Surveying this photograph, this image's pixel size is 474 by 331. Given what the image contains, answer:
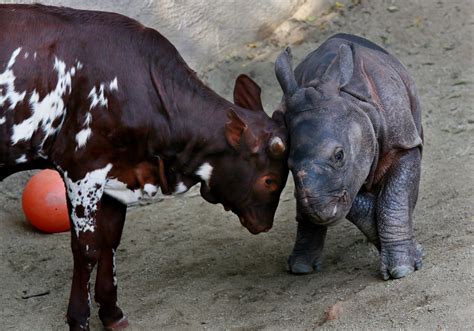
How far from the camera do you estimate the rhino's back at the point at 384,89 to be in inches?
230

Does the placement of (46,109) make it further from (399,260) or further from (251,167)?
(399,260)

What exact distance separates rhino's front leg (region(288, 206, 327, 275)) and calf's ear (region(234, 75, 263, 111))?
2.97ft

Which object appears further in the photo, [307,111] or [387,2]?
[387,2]

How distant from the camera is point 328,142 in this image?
5.48m

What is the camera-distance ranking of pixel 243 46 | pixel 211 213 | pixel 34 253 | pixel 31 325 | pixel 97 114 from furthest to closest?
pixel 243 46 → pixel 211 213 → pixel 34 253 → pixel 31 325 → pixel 97 114

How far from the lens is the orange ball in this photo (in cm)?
709

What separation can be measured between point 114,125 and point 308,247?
1627 millimetres

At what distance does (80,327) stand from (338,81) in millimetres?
2010

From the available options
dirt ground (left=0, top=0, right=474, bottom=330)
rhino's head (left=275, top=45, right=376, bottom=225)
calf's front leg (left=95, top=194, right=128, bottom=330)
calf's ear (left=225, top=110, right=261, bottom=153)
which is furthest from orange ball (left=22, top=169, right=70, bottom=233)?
rhino's head (left=275, top=45, right=376, bottom=225)

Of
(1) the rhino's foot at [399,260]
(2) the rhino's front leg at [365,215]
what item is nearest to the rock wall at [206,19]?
(2) the rhino's front leg at [365,215]

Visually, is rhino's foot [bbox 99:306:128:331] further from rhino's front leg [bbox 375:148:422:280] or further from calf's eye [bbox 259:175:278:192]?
rhino's front leg [bbox 375:148:422:280]

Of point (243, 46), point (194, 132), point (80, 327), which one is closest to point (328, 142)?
point (194, 132)

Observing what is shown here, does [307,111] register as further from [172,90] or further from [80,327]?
[80,327]

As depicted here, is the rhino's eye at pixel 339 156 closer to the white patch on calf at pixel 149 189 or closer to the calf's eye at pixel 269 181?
the calf's eye at pixel 269 181
